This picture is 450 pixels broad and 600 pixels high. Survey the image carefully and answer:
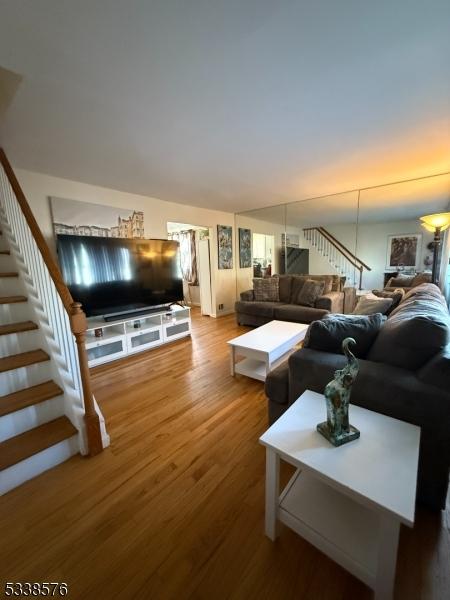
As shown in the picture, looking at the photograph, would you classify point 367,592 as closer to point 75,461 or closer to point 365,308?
Answer: point 75,461

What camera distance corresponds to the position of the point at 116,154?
7.55 ft

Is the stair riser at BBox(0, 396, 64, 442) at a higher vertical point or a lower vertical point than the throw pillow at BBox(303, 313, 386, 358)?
lower

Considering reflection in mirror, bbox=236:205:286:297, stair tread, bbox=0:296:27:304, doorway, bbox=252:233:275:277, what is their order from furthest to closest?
doorway, bbox=252:233:275:277
reflection in mirror, bbox=236:205:286:297
stair tread, bbox=0:296:27:304

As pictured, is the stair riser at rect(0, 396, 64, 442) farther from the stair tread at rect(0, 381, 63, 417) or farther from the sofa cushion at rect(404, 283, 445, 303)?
the sofa cushion at rect(404, 283, 445, 303)

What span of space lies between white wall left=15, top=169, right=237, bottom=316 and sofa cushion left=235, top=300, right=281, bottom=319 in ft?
2.98

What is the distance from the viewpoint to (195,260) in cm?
602

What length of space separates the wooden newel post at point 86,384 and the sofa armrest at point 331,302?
3.48 meters

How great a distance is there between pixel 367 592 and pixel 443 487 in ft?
1.88

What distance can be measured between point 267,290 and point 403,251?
2.32m

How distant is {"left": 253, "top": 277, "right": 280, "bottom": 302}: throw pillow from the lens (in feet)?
15.0

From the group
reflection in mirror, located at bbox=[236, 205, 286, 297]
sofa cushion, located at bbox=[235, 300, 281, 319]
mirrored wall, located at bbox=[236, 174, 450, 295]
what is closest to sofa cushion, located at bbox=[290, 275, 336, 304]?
mirrored wall, located at bbox=[236, 174, 450, 295]

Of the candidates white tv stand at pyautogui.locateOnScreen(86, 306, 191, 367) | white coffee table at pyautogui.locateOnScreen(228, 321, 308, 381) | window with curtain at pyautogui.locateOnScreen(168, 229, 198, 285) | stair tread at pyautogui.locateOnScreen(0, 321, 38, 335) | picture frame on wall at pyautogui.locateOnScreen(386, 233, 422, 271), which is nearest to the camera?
stair tread at pyautogui.locateOnScreen(0, 321, 38, 335)

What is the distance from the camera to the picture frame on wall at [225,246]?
5121mm

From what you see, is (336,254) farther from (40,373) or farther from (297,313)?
(40,373)
